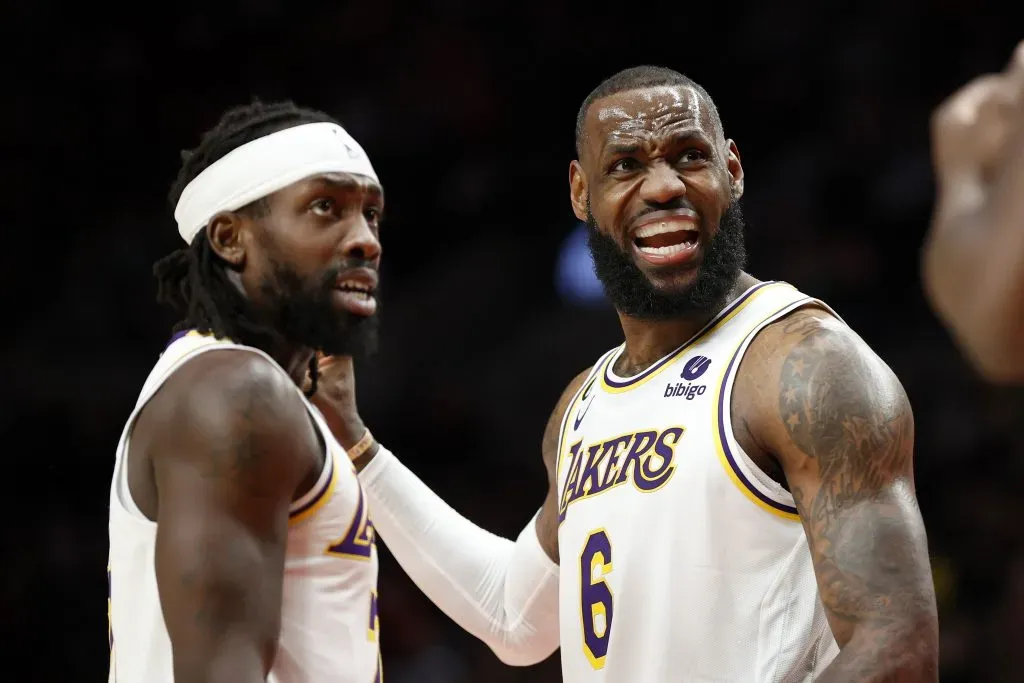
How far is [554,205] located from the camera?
806cm

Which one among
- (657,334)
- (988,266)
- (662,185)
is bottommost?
(988,266)

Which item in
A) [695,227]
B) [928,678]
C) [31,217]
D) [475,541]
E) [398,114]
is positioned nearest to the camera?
[928,678]

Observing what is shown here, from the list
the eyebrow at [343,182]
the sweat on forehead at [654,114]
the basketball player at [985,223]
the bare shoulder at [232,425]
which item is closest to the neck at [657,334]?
the sweat on forehead at [654,114]

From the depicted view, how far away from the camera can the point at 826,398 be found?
259 cm

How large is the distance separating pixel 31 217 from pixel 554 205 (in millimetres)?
3054

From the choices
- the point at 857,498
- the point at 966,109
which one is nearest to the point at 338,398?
the point at 857,498

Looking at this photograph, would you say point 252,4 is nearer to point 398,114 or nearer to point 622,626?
point 398,114

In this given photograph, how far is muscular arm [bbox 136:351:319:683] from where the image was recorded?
260cm

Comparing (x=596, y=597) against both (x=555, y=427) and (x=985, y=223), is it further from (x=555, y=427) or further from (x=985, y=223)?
→ (x=985, y=223)

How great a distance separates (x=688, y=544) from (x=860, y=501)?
41 centimetres

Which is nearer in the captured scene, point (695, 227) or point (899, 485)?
point (899, 485)

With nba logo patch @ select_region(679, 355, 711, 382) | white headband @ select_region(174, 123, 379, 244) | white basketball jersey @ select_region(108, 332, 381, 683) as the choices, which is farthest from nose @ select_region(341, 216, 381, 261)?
nba logo patch @ select_region(679, 355, 711, 382)

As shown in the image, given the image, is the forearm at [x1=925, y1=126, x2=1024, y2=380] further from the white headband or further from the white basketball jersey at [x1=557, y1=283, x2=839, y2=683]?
the white headband

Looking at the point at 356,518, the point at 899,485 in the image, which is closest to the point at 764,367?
the point at 899,485
